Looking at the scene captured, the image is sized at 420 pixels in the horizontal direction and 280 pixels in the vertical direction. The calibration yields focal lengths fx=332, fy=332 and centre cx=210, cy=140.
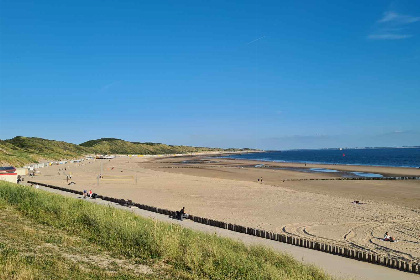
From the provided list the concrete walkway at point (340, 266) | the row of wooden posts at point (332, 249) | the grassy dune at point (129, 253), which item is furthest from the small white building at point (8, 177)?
the concrete walkway at point (340, 266)

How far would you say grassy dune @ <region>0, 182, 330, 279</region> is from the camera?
947 cm

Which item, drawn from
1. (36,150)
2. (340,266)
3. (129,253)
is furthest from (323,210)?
(36,150)

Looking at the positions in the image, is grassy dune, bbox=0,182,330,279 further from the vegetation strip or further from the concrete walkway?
the vegetation strip

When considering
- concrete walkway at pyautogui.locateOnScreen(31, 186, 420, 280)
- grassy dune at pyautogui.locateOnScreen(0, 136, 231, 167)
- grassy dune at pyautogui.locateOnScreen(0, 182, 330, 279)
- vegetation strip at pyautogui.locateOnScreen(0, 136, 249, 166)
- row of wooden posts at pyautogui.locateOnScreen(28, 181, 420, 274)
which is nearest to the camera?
grassy dune at pyautogui.locateOnScreen(0, 182, 330, 279)

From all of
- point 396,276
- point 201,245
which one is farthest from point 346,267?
point 201,245

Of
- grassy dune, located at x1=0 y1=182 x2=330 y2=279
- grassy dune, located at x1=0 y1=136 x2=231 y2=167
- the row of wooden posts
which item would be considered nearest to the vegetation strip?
grassy dune, located at x1=0 y1=136 x2=231 y2=167

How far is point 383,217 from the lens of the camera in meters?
22.7

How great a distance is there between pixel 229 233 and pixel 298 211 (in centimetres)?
980

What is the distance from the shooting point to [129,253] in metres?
11.5

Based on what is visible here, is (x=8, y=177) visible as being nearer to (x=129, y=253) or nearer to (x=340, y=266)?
(x=129, y=253)

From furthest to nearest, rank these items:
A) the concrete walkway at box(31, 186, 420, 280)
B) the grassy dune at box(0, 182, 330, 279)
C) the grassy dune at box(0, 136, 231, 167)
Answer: the grassy dune at box(0, 136, 231, 167) → the concrete walkway at box(31, 186, 420, 280) → the grassy dune at box(0, 182, 330, 279)

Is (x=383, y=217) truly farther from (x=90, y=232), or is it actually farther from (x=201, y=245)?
(x=90, y=232)

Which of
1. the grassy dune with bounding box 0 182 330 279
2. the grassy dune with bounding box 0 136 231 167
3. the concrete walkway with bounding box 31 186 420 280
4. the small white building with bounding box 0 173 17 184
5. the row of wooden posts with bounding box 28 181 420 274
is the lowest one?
the concrete walkway with bounding box 31 186 420 280

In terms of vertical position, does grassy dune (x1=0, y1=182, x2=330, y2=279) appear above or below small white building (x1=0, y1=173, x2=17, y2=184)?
below
